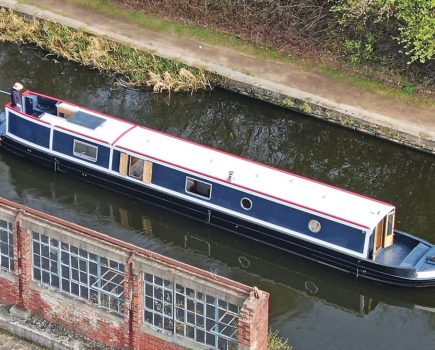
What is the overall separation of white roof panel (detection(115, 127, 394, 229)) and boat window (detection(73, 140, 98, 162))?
78 cm

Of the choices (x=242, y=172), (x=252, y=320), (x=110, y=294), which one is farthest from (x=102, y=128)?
(x=252, y=320)

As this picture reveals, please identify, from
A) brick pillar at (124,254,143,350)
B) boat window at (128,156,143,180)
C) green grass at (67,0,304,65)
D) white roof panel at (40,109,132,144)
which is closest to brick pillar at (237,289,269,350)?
brick pillar at (124,254,143,350)

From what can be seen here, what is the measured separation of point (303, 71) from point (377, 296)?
9779mm

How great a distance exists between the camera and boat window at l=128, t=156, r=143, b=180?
24344 millimetres

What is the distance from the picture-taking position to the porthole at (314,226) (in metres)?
22.4

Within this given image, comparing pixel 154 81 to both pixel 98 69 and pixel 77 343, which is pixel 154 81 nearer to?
pixel 98 69

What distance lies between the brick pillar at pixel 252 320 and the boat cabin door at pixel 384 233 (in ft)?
22.4

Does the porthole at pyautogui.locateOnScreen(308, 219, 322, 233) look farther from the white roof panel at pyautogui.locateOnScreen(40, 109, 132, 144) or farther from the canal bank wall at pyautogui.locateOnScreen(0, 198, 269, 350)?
the canal bank wall at pyautogui.locateOnScreen(0, 198, 269, 350)

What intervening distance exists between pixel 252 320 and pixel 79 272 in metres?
3.46

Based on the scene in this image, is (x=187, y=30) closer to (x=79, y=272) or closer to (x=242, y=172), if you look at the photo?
(x=242, y=172)

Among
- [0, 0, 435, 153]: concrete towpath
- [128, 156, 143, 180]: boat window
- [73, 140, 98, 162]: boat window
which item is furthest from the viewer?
[0, 0, 435, 153]: concrete towpath

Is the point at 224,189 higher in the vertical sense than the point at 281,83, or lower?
lower

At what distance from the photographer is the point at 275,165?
26.8 meters

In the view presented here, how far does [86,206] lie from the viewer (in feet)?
80.8
